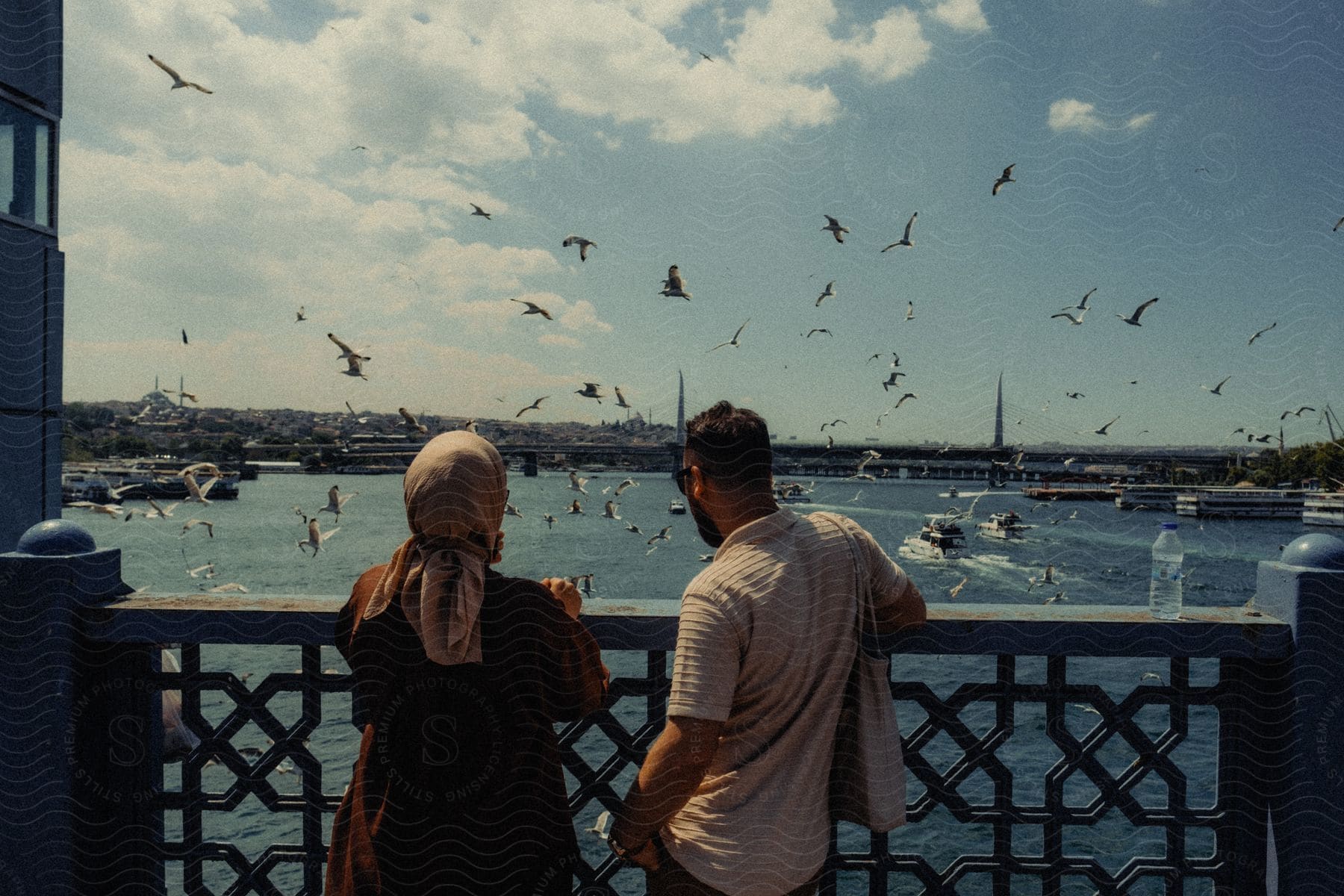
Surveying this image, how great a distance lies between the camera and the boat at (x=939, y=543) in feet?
164

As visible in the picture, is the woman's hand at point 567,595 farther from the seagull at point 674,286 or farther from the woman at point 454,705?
the seagull at point 674,286

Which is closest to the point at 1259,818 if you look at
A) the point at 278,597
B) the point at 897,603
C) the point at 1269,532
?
the point at 897,603

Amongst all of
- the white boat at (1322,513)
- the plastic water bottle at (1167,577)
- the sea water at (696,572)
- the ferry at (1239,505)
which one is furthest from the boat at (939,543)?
the plastic water bottle at (1167,577)

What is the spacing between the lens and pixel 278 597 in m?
2.30

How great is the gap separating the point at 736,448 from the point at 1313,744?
5.95 feet

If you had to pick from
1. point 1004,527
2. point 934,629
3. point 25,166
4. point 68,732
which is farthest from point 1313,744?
point 1004,527

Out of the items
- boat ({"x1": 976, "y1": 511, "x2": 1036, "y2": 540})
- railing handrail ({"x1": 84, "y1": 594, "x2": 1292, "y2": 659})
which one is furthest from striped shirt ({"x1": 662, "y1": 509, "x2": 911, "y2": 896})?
boat ({"x1": 976, "y1": 511, "x2": 1036, "y2": 540})

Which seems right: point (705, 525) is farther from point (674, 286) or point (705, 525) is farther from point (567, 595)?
point (674, 286)

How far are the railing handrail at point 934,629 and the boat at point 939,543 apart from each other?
47899 mm

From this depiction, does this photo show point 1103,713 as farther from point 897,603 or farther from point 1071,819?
point 897,603

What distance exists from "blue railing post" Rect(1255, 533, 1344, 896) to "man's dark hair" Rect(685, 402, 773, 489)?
1573 mm

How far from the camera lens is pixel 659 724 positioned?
2.39 m

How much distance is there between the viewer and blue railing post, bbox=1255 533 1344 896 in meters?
2.12

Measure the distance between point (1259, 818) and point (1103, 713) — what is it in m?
0.51
